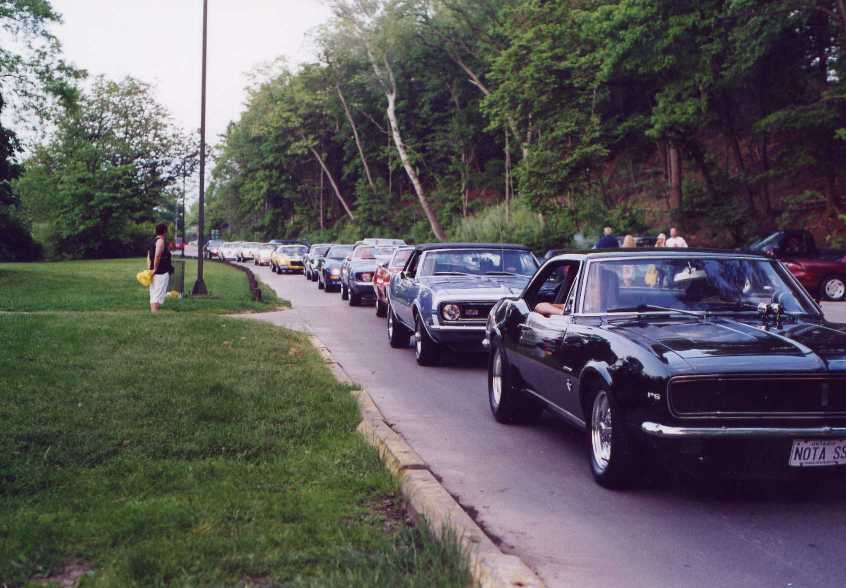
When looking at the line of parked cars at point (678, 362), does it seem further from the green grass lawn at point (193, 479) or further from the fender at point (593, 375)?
the green grass lawn at point (193, 479)

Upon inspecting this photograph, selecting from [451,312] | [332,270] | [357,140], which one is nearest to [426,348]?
[451,312]

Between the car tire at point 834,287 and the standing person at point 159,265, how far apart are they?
54.1 ft

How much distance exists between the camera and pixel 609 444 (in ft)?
19.7

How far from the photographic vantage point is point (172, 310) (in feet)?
62.9

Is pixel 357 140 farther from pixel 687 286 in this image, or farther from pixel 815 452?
pixel 815 452

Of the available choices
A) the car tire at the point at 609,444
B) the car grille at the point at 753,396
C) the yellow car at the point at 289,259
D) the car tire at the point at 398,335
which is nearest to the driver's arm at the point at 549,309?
the car tire at the point at 609,444

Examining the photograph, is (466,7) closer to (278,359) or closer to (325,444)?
(278,359)

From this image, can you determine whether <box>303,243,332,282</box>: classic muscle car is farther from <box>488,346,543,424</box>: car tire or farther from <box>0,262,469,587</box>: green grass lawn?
<box>488,346,543,424</box>: car tire

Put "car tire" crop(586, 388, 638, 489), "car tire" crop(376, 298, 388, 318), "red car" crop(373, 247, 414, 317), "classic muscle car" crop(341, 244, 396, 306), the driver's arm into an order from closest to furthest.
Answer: "car tire" crop(586, 388, 638, 489), the driver's arm, "red car" crop(373, 247, 414, 317), "car tire" crop(376, 298, 388, 318), "classic muscle car" crop(341, 244, 396, 306)

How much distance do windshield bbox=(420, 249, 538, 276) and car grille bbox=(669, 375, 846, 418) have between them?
812cm

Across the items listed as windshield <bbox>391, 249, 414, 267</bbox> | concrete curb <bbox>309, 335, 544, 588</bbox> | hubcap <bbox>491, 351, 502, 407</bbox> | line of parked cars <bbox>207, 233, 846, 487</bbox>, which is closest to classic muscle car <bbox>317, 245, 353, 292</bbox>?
windshield <bbox>391, 249, 414, 267</bbox>

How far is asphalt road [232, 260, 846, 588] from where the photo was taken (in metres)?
4.62

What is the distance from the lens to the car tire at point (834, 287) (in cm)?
2455

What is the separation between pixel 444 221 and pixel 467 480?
5247 cm
